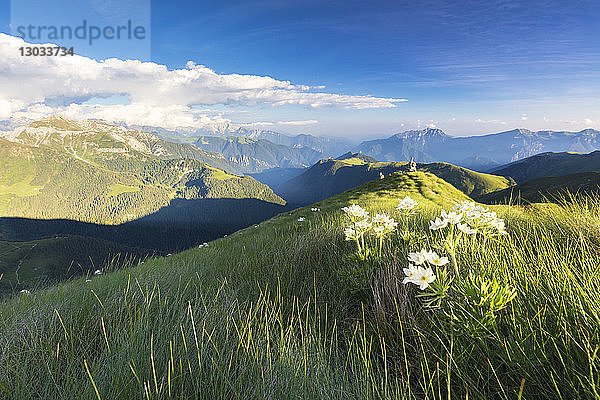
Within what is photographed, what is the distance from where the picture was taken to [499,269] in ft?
8.89

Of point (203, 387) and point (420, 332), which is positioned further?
point (420, 332)

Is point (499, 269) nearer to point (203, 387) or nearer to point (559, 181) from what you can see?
point (203, 387)

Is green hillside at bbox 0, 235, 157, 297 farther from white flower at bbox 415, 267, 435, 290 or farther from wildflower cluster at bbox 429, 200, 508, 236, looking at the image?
white flower at bbox 415, 267, 435, 290

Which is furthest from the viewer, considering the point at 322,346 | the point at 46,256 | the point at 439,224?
the point at 46,256

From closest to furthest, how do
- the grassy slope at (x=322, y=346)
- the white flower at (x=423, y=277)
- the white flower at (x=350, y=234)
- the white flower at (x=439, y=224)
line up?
1. the grassy slope at (x=322, y=346)
2. the white flower at (x=423, y=277)
3. the white flower at (x=439, y=224)
4. the white flower at (x=350, y=234)

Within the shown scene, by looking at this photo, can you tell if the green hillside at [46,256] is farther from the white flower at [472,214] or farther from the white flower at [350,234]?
the white flower at [472,214]

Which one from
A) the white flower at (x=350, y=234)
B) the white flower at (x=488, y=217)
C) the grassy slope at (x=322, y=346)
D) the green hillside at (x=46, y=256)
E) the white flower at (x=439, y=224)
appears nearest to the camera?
the grassy slope at (x=322, y=346)

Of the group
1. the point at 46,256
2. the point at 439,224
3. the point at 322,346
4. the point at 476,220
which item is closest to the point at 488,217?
the point at 476,220

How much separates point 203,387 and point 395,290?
7.12 ft

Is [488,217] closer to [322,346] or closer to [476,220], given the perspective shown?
[476,220]

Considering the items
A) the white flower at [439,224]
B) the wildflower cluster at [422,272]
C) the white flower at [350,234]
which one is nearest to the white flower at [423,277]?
the wildflower cluster at [422,272]

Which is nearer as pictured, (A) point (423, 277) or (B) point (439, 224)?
(A) point (423, 277)

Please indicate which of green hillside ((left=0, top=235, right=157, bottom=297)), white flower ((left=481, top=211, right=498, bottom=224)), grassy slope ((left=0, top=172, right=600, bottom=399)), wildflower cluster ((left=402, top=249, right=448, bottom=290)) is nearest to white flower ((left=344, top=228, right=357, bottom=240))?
grassy slope ((left=0, top=172, right=600, bottom=399))

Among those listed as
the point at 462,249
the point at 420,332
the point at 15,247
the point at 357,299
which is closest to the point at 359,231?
the point at 357,299
